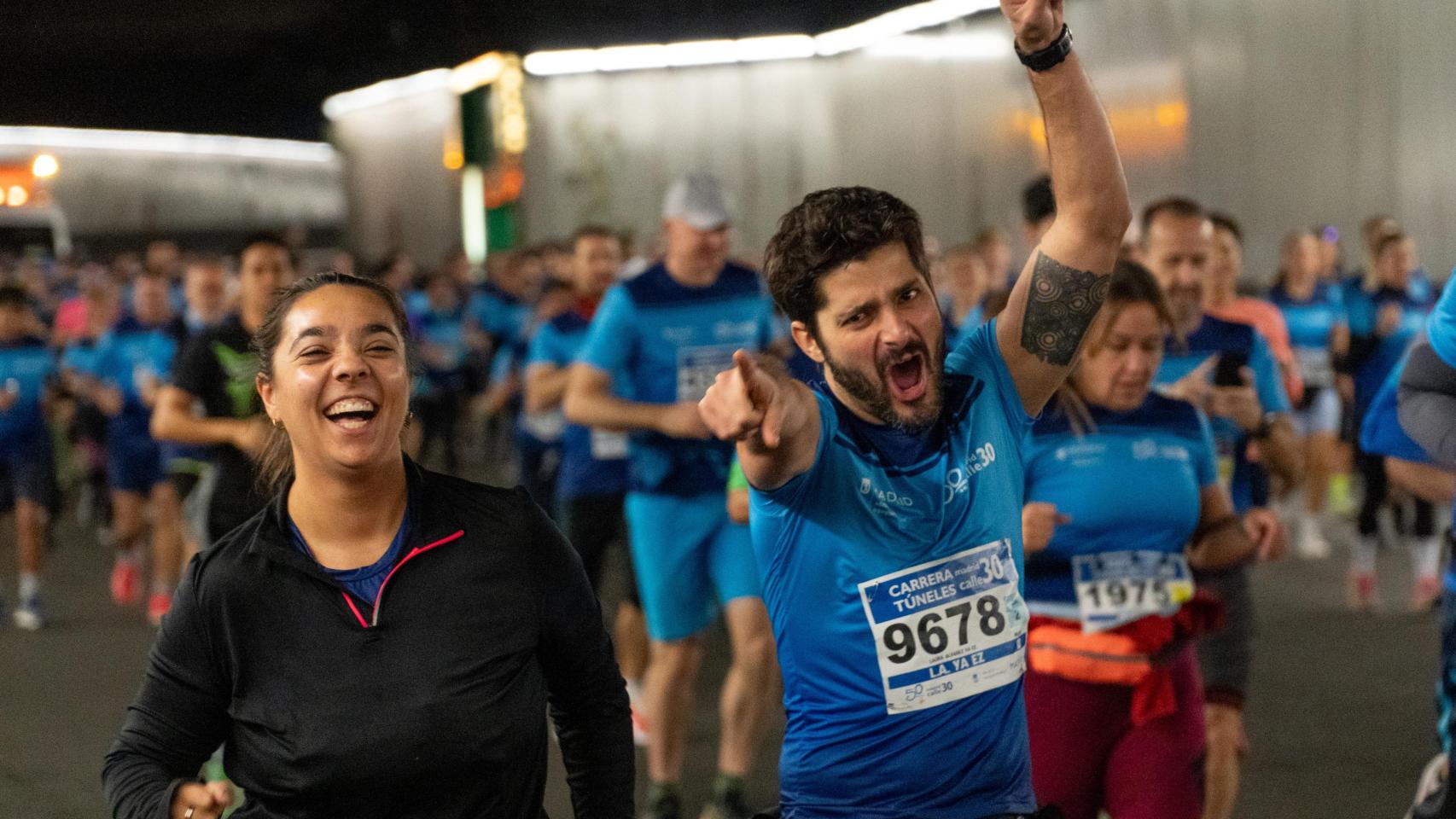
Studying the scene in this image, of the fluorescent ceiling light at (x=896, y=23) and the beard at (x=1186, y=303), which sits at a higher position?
the fluorescent ceiling light at (x=896, y=23)

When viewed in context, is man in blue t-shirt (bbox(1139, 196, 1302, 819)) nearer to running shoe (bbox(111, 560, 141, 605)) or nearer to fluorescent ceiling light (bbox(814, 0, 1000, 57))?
running shoe (bbox(111, 560, 141, 605))

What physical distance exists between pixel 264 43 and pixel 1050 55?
29507 millimetres

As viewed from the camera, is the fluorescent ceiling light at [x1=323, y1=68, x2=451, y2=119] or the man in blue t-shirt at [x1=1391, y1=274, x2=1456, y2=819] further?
the fluorescent ceiling light at [x1=323, y1=68, x2=451, y2=119]

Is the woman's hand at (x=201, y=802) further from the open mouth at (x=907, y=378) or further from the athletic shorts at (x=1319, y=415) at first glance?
the athletic shorts at (x=1319, y=415)

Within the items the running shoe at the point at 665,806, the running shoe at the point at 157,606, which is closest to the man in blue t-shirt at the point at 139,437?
the running shoe at the point at 157,606

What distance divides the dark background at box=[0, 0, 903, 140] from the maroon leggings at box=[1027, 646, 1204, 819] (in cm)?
1898

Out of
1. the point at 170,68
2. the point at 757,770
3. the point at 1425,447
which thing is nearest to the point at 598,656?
the point at 1425,447

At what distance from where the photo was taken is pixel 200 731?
2.36 metres

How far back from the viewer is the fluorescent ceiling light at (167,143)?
1262 inches

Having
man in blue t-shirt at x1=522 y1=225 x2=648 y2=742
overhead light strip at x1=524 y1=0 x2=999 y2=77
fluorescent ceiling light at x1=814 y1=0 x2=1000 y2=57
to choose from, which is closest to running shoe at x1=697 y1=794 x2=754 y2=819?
man in blue t-shirt at x1=522 y1=225 x2=648 y2=742

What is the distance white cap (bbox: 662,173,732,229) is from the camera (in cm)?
545

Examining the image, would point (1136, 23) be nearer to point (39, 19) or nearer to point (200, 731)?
point (200, 731)

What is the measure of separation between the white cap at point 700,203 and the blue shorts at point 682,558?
934 millimetres

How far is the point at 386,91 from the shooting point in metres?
30.2
